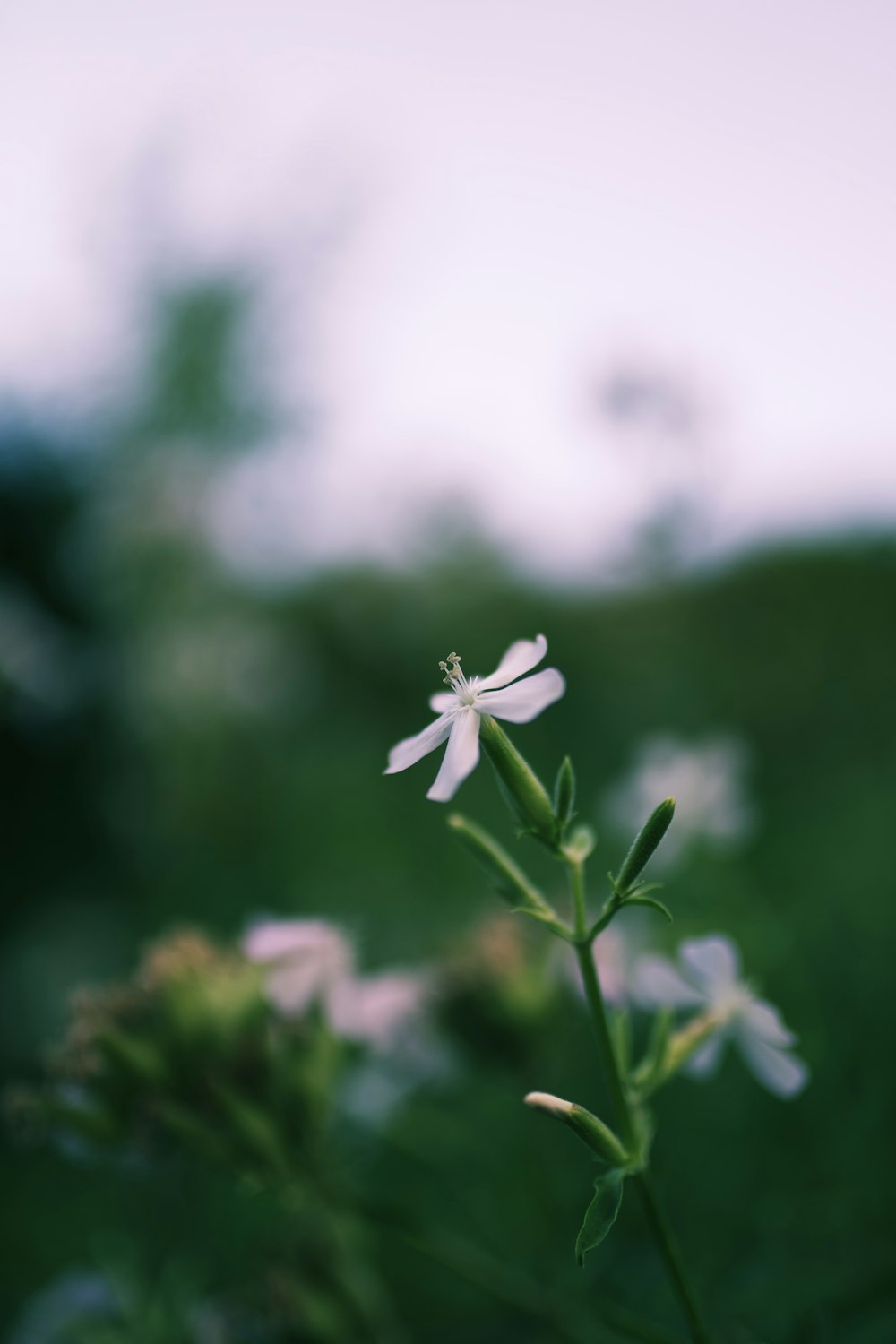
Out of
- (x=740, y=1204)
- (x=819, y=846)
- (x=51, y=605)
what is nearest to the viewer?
(x=740, y=1204)

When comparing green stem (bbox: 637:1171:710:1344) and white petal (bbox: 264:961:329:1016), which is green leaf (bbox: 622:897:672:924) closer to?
green stem (bbox: 637:1171:710:1344)

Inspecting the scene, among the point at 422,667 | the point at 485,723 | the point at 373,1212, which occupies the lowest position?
the point at 422,667

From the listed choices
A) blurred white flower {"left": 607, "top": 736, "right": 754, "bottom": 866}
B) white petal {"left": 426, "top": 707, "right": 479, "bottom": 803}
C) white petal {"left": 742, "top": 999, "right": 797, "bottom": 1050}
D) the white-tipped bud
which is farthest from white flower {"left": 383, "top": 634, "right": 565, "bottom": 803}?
blurred white flower {"left": 607, "top": 736, "right": 754, "bottom": 866}

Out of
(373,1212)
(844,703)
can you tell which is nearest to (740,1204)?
(373,1212)

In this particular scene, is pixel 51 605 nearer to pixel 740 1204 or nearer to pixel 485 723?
pixel 740 1204

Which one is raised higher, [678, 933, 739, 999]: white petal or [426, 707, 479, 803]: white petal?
[426, 707, 479, 803]: white petal

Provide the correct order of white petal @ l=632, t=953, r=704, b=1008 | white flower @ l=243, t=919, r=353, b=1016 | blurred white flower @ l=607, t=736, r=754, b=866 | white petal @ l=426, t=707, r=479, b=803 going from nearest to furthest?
white petal @ l=426, t=707, r=479, b=803 → white petal @ l=632, t=953, r=704, b=1008 → white flower @ l=243, t=919, r=353, b=1016 → blurred white flower @ l=607, t=736, r=754, b=866

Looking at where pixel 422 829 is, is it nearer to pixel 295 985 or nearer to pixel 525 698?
pixel 295 985
